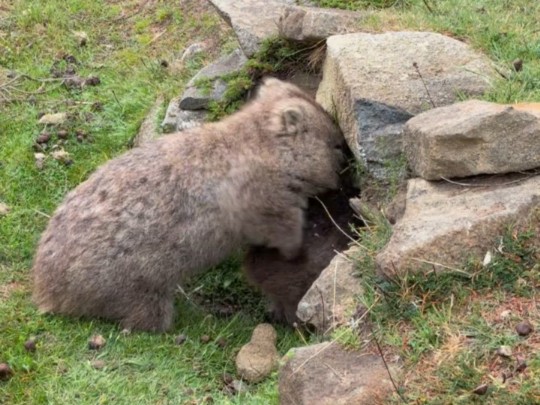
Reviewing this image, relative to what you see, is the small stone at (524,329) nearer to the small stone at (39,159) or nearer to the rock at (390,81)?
the rock at (390,81)

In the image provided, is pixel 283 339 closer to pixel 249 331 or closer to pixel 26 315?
pixel 249 331

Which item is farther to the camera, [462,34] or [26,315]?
[462,34]

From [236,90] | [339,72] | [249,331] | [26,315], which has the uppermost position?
[339,72]

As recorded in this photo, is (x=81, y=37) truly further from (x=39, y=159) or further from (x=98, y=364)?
(x=98, y=364)

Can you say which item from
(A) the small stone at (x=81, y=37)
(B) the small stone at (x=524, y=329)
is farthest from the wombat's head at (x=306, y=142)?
(A) the small stone at (x=81, y=37)

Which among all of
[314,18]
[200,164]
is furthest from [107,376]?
[314,18]

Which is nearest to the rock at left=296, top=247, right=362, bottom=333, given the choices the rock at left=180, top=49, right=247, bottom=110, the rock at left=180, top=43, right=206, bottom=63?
the rock at left=180, top=49, right=247, bottom=110

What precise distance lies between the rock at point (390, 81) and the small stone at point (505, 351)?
2.15 m

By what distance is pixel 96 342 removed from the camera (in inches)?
254

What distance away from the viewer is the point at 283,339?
6.92 metres

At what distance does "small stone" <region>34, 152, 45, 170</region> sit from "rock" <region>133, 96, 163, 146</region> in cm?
86

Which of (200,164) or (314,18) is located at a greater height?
(314,18)

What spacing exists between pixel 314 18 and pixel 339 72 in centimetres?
98

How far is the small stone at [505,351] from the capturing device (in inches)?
191
